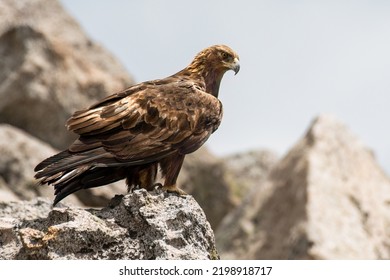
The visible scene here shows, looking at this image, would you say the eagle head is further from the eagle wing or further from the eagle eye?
the eagle wing

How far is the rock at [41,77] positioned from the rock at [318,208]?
332 cm

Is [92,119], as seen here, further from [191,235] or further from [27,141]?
[27,141]

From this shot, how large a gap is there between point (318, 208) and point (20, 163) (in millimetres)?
5093

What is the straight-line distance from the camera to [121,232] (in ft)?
34.1

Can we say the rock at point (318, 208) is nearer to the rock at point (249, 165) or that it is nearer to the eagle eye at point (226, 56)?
the rock at point (249, 165)

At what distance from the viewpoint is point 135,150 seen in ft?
37.0

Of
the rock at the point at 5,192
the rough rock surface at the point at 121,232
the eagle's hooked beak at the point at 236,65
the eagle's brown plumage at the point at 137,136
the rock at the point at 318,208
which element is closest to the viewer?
the rough rock surface at the point at 121,232

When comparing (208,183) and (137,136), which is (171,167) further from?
(208,183)

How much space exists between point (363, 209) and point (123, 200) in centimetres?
1088

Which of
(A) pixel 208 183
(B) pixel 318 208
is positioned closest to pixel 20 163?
(B) pixel 318 208

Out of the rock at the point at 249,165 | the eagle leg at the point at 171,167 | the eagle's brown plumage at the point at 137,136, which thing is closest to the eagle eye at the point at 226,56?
the eagle's brown plumage at the point at 137,136

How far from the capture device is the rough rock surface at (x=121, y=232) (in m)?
10.1

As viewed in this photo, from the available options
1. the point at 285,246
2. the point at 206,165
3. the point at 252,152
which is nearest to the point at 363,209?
the point at 285,246
